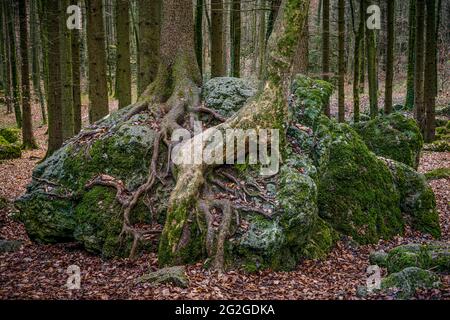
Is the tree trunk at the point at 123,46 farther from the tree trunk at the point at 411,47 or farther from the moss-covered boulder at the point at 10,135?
the tree trunk at the point at 411,47

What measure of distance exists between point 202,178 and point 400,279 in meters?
3.39

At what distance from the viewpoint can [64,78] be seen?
43.1 feet

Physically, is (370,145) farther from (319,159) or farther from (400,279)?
(400,279)

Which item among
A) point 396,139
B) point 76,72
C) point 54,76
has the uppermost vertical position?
point 76,72

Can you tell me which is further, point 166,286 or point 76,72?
point 76,72

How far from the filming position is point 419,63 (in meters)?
16.9

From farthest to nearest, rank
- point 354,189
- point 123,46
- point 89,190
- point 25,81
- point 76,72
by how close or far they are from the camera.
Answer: point 25,81 < point 76,72 < point 123,46 < point 354,189 < point 89,190

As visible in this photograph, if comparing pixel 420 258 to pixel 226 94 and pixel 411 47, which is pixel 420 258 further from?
pixel 411 47

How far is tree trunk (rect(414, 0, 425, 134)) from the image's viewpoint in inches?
654

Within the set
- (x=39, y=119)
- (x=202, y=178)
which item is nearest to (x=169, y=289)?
(x=202, y=178)

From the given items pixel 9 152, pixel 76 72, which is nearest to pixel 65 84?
pixel 76 72

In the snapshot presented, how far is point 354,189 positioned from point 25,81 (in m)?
14.6

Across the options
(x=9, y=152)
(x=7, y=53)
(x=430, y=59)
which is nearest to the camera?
(x=430, y=59)

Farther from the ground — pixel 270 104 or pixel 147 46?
pixel 147 46
